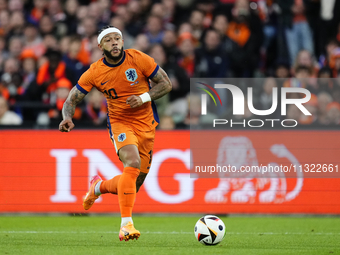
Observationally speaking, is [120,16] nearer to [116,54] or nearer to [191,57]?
[191,57]

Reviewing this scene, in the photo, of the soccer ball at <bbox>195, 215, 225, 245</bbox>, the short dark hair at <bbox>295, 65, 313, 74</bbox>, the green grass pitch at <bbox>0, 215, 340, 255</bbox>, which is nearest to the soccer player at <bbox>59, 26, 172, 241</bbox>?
the green grass pitch at <bbox>0, 215, 340, 255</bbox>

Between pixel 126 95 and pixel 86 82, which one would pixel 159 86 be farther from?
pixel 86 82

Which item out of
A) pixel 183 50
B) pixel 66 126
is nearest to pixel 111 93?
pixel 66 126

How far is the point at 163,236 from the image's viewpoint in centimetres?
794

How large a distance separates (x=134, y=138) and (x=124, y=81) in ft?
2.25

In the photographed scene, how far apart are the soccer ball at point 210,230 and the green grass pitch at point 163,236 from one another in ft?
0.29

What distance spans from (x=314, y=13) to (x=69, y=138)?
5.85 m

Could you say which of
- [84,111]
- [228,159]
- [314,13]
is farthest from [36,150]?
[314,13]

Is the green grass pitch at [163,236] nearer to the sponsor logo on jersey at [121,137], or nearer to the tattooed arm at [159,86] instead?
the sponsor logo on jersey at [121,137]

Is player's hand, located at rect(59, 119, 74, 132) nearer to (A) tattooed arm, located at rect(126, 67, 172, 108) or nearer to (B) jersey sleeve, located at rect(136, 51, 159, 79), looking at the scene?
(A) tattooed arm, located at rect(126, 67, 172, 108)

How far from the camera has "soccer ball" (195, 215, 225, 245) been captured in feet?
22.0

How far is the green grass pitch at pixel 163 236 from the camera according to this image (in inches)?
260

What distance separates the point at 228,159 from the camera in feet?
34.3

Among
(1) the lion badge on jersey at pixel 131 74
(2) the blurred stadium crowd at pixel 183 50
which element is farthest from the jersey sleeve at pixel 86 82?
(2) the blurred stadium crowd at pixel 183 50
